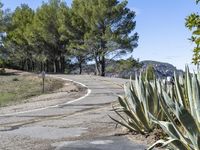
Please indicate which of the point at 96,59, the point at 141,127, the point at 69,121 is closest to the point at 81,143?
the point at 141,127

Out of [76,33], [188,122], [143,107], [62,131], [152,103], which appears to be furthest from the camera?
[76,33]

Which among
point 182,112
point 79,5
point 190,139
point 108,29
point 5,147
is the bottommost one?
point 5,147

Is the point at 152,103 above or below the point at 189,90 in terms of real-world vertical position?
below

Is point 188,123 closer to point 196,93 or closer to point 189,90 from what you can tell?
point 196,93

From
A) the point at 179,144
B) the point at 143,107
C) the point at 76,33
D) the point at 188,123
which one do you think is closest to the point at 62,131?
the point at 143,107

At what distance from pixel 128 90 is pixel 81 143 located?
1.69 meters

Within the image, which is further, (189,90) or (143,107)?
(143,107)

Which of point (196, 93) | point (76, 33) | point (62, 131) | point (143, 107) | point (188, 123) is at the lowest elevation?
point (62, 131)

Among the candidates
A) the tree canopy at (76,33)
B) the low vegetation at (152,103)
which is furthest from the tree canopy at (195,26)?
the tree canopy at (76,33)

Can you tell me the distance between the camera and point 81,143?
331 inches

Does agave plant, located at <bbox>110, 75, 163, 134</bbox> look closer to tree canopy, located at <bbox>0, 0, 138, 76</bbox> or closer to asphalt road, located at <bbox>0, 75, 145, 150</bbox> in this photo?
asphalt road, located at <bbox>0, 75, 145, 150</bbox>

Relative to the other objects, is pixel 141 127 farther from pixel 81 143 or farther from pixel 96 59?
pixel 96 59

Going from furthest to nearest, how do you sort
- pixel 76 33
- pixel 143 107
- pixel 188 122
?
pixel 76 33, pixel 143 107, pixel 188 122

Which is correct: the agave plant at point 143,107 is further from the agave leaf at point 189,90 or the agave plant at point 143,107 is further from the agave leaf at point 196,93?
the agave leaf at point 196,93
